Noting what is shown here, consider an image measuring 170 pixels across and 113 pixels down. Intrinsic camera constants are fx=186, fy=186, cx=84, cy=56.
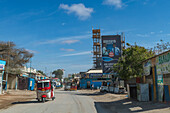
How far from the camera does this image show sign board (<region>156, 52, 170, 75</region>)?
599 inches

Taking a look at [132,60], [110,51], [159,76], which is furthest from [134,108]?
[110,51]

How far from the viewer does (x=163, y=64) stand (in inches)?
633

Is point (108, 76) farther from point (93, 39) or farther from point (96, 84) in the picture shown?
point (93, 39)

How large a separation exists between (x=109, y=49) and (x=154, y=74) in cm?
3484

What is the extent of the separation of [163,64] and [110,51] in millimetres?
36798

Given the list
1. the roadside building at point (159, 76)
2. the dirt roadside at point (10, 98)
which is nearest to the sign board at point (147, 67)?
the roadside building at point (159, 76)

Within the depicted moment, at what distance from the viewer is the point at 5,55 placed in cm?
4994

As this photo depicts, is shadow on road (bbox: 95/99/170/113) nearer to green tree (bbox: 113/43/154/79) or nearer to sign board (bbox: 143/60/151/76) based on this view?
sign board (bbox: 143/60/151/76)

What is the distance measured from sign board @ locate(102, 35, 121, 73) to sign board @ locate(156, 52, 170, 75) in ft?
115

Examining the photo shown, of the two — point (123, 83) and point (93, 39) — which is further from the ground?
point (93, 39)

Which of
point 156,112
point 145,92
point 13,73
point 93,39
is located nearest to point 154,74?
point 145,92

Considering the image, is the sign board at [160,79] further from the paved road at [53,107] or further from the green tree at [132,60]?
the green tree at [132,60]

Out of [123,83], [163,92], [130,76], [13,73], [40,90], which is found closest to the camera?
[163,92]

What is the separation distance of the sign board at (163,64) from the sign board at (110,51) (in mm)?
35012
